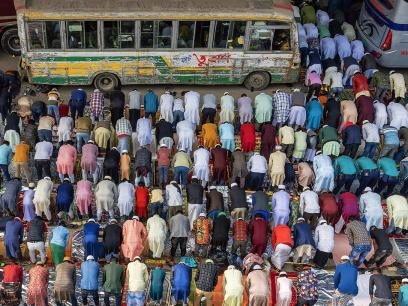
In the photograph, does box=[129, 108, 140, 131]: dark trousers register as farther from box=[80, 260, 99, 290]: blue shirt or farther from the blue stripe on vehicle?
the blue stripe on vehicle

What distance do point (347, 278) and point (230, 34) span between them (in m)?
8.26

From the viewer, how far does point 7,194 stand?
1384 cm

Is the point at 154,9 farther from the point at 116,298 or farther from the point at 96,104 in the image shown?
the point at 116,298

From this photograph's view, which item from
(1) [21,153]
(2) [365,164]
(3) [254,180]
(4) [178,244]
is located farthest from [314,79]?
(1) [21,153]

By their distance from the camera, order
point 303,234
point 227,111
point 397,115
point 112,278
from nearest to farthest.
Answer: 1. point 112,278
2. point 303,234
3. point 227,111
4. point 397,115

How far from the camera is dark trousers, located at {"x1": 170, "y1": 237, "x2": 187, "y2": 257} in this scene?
13555 millimetres

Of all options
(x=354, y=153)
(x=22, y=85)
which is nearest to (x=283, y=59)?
(x=354, y=153)

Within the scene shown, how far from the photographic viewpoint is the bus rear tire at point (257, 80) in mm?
18919

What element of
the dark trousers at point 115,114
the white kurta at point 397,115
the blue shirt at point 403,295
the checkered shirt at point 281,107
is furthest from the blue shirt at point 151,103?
the blue shirt at point 403,295

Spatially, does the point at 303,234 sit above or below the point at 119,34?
below

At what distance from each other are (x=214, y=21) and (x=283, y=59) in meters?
2.53

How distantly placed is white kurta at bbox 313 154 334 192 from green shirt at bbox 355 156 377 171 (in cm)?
79

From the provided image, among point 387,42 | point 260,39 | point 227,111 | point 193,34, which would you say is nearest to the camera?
point 227,111

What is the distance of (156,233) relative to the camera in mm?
13203
